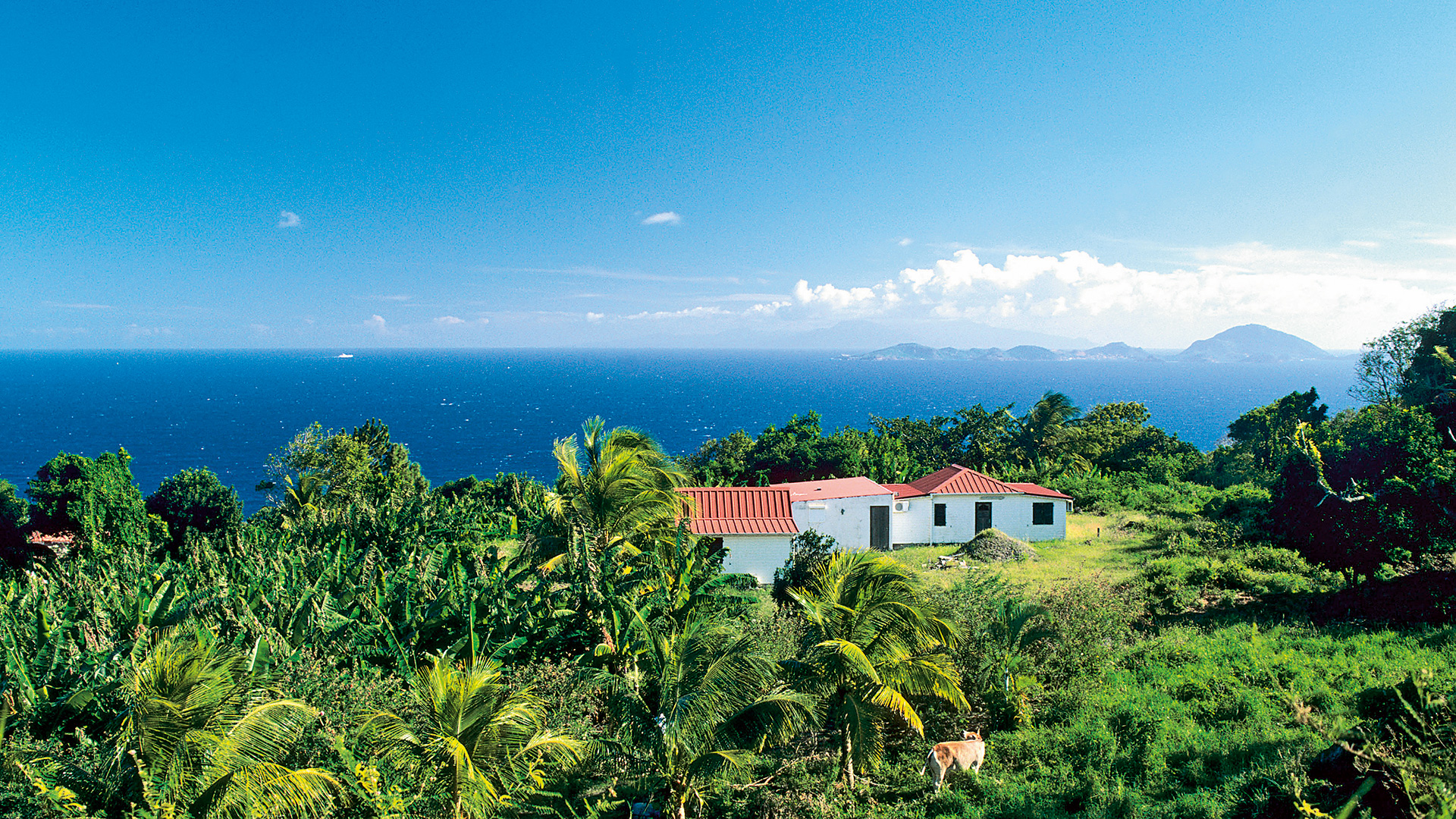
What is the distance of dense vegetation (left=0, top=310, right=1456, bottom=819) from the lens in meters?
6.20

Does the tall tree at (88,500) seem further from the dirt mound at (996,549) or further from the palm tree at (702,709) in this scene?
the dirt mound at (996,549)

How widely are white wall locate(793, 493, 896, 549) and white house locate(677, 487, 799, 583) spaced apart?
4.20ft

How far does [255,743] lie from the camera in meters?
5.65

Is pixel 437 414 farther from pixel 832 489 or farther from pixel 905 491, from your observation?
pixel 905 491

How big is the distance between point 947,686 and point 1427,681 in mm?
5628

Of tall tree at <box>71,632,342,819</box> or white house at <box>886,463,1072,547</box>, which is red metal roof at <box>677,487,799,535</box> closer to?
white house at <box>886,463,1072,547</box>

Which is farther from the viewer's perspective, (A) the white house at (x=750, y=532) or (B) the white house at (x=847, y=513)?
(B) the white house at (x=847, y=513)

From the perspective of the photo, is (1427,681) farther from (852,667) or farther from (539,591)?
(539,591)

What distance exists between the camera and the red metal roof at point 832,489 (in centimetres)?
2608

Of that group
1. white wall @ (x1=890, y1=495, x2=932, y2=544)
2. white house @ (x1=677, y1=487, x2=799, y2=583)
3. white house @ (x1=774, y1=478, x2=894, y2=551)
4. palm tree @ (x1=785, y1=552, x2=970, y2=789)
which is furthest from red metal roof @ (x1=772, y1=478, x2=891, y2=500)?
palm tree @ (x1=785, y1=552, x2=970, y2=789)

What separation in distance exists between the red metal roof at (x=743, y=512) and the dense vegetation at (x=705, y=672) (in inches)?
118

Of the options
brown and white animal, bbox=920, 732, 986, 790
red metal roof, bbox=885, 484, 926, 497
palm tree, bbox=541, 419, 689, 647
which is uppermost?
palm tree, bbox=541, 419, 689, 647

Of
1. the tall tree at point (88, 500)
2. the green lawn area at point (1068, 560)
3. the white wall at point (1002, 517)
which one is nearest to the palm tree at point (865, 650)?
the green lawn area at point (1068, 560)

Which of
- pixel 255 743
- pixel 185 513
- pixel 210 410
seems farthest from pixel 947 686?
pixel 210 410
